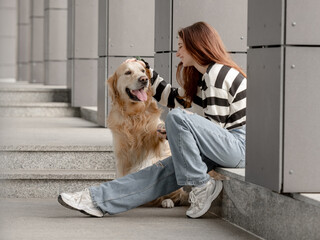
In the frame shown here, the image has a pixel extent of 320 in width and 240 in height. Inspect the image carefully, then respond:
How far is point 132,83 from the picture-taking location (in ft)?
16.9

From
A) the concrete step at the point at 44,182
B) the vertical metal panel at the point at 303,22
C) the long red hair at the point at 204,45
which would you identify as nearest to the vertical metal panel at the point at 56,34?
the concrete step at the point at 44,182

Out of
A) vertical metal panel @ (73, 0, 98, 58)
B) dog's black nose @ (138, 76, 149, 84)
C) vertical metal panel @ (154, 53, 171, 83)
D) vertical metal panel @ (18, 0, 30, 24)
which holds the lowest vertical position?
dog's black nose @ (138, 76, 149, 84)

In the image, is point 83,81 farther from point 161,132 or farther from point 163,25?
point 161,132

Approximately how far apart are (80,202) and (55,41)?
34.9 feet

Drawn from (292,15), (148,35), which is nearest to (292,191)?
(292,15)

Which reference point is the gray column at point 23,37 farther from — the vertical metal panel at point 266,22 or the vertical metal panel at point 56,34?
the vertical metal panel at point 266,22

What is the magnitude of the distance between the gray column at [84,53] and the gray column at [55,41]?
3.92 m

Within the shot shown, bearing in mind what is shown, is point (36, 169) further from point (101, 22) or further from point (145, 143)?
point (101, 22)

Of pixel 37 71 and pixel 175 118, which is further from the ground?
pixel 37 71

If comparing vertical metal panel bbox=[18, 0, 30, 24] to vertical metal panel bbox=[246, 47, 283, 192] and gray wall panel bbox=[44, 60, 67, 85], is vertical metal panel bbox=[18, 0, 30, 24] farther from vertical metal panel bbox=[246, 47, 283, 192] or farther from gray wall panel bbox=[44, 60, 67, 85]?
vertical metal panel bbox=[246, 47, 283, 192]

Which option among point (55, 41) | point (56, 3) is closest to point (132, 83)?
point (56, 3)

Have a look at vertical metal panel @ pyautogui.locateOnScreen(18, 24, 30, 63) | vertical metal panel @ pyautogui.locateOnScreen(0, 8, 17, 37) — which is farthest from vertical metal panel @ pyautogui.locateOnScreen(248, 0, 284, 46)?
vertical metal panel @ pyautogui.locateOnScreen(0, 8, 17, 37)

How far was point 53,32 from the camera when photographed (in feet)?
48.8

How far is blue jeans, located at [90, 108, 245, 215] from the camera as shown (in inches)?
180
